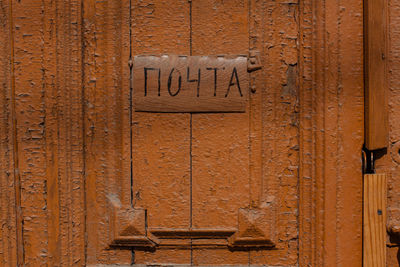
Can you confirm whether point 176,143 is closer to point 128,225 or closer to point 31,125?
point 128,225

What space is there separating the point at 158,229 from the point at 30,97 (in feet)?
1.67

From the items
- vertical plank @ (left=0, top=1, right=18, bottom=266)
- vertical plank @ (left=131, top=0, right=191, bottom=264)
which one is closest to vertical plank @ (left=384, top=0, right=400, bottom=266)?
vertical plank @ (left=131, top=0, right=191, bottom=264)

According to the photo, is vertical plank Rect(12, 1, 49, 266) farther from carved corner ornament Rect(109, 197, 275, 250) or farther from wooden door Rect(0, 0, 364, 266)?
carved corner ornament Rect(109, 197, 275, 250)

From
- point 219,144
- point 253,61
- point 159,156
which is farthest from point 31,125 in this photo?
point 253,61

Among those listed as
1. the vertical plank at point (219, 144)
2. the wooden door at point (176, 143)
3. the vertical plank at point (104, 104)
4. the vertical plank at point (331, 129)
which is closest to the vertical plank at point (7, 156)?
the wooden door at point (176, 143)

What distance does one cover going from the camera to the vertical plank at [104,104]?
96 cm

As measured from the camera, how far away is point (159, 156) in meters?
0.97

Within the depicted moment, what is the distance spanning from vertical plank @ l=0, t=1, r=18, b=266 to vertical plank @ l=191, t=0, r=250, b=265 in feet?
1.64

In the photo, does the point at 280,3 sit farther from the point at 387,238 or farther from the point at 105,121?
the point at 387,238

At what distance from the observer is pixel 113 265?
98 cm

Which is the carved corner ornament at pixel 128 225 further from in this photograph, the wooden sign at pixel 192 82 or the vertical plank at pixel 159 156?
the wooden sign at pixel 192 82

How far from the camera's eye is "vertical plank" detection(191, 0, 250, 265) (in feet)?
3.12

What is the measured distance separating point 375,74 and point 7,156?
102cm

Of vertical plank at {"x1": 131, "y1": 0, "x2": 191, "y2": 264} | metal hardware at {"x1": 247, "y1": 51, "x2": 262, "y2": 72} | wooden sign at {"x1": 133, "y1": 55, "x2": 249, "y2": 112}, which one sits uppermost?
metal hardware at {"x1": 247, "y1": 51, "x2": 262, "y2": 72}
